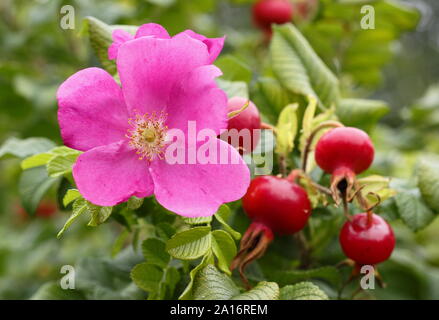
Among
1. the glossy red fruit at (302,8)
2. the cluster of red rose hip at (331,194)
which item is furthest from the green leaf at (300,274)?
the glossy red fruit at (302,8)

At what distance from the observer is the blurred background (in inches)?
58.6

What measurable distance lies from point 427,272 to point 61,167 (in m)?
1.01

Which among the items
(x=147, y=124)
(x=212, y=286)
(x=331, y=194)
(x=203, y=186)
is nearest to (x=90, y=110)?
(x=147, y=124)

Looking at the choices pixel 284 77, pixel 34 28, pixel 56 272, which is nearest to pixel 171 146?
pixel 284 77

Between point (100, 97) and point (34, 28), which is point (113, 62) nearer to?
point (100, 97)

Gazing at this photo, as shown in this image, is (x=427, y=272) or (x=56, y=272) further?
(x=56, y=272)

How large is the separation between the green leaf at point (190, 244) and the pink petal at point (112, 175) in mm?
77

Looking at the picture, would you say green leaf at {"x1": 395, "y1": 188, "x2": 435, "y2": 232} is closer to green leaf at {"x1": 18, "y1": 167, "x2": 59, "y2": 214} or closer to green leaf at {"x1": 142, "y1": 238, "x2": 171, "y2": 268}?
green leaf at {"x1": 142, "y1": 238, "x2": 171, "y2": 268}

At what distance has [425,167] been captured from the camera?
39.0 inches

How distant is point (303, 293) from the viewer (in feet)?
2.52

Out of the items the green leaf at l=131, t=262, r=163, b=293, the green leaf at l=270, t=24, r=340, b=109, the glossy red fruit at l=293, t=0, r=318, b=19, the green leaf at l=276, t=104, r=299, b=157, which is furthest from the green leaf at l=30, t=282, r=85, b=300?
the glossy red fruit at l=293, t=0, r=318, b=19

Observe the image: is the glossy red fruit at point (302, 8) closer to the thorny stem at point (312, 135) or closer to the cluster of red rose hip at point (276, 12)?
the cluster of red rose hip at point (276, 12)

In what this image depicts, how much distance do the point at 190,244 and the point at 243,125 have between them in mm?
231

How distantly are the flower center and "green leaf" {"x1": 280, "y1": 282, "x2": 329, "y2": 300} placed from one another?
0.28 m
